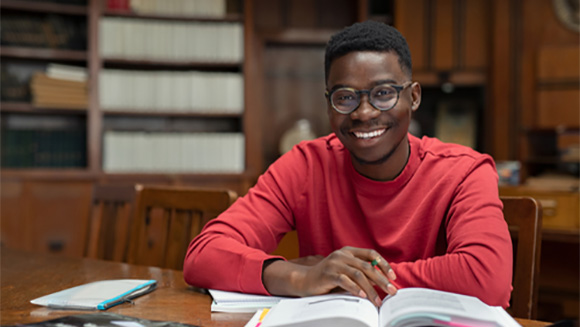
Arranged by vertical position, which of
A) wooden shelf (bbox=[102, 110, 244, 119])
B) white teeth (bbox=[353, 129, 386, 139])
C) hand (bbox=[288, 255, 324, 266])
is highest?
wooden shelf (bbox=[102, 110, 244, 119])

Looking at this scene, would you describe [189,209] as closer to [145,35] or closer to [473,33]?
[145,35]

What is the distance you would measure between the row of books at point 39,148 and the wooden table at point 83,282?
202 cm

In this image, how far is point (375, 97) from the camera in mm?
1140

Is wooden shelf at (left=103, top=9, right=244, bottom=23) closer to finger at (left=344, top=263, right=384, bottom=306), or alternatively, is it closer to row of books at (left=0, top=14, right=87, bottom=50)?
row of books at (left=0, top=14, right=87, bottom=50)

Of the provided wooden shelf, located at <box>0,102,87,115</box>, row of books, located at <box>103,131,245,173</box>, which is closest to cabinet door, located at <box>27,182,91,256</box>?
row of books, located at <box>103,131,245,173</box>

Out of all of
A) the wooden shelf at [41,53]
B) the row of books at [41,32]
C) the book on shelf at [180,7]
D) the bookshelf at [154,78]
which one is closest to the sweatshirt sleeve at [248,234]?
the bookshelf at [154,78]

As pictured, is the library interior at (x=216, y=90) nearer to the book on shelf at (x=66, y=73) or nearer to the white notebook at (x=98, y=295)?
the book on shelf at (x=66, y=73)

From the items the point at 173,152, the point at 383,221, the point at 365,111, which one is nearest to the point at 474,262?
the point at 383,221

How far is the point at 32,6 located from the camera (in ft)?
11.1

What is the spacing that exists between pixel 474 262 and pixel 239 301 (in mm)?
441

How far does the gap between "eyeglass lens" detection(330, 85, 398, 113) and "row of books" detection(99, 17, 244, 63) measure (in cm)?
259

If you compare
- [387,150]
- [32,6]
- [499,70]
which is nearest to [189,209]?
[387,150]

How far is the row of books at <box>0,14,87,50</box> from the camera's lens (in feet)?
11.3

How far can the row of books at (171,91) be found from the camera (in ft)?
11.6
